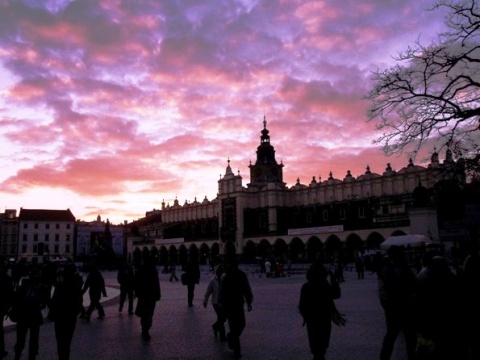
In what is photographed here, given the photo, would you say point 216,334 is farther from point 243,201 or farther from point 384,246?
point 243,201

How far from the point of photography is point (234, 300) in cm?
841

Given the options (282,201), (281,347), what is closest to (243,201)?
(282,201)

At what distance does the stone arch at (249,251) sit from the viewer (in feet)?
234

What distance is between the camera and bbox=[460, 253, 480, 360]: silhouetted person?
562 cm

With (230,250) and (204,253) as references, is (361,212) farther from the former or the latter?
(230,250)

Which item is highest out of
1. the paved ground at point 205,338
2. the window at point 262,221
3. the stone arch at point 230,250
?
the window at point 262,221

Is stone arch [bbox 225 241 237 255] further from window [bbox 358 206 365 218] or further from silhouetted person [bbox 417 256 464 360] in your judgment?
window [bbox 358 206 365 218]

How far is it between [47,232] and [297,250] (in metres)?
64.8

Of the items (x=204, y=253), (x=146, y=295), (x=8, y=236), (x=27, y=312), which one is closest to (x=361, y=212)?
(x=204, y=253)

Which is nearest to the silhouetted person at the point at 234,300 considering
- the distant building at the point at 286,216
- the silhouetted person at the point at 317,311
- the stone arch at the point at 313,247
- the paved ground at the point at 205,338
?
the paved ground at the point at 205,338

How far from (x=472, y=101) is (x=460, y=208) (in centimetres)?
946

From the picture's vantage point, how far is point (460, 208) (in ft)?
72.7

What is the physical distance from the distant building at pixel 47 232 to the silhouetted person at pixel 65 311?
102319 mm

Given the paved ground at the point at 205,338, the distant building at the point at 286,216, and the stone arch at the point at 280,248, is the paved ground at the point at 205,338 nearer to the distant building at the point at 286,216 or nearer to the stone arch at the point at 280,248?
the distant building at the point at 286,216
